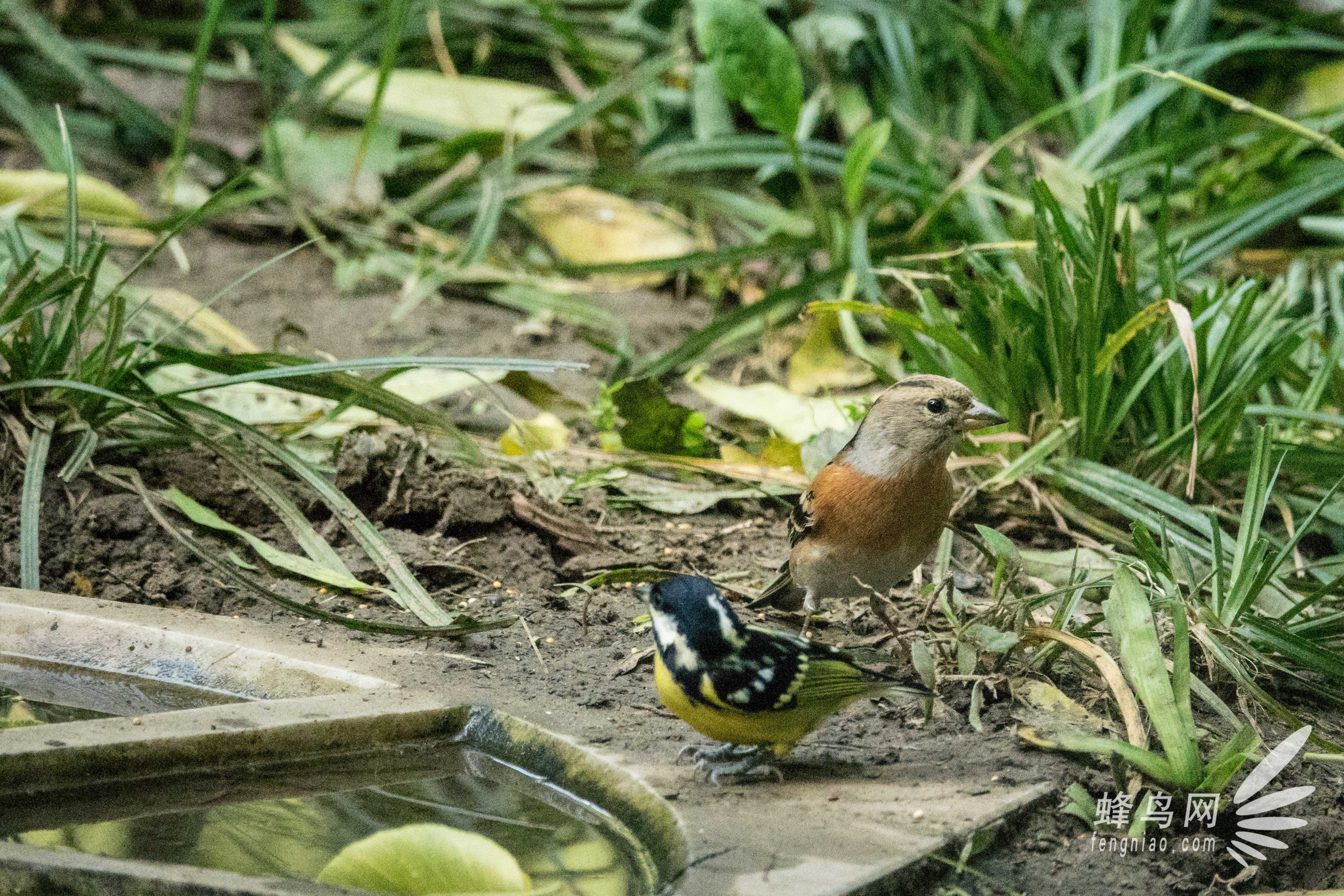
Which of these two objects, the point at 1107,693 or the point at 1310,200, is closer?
the point at 1107,693

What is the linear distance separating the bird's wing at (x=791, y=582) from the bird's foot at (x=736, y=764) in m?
0.96

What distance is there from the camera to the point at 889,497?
11.1ft

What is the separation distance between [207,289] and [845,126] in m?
3.26

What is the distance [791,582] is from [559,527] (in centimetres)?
74

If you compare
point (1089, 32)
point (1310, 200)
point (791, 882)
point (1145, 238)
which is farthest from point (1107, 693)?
point (1089, 32)

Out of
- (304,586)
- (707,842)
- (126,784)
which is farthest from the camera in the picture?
(304,586)

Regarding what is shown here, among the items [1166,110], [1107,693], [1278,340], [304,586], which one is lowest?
[304,586]

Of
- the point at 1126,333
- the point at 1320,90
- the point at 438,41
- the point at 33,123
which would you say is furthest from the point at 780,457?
the point at 33,123

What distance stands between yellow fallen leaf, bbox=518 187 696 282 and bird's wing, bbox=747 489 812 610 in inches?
118

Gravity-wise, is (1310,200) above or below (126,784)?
above

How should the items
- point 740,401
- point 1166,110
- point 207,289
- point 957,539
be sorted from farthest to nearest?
1. point 1166,110
2. point 207,289
3. point 740,401
4. point 957,539

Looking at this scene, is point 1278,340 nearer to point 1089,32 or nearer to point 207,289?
point 1089,32

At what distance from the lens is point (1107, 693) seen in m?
2.87

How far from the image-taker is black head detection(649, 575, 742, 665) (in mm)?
2480
